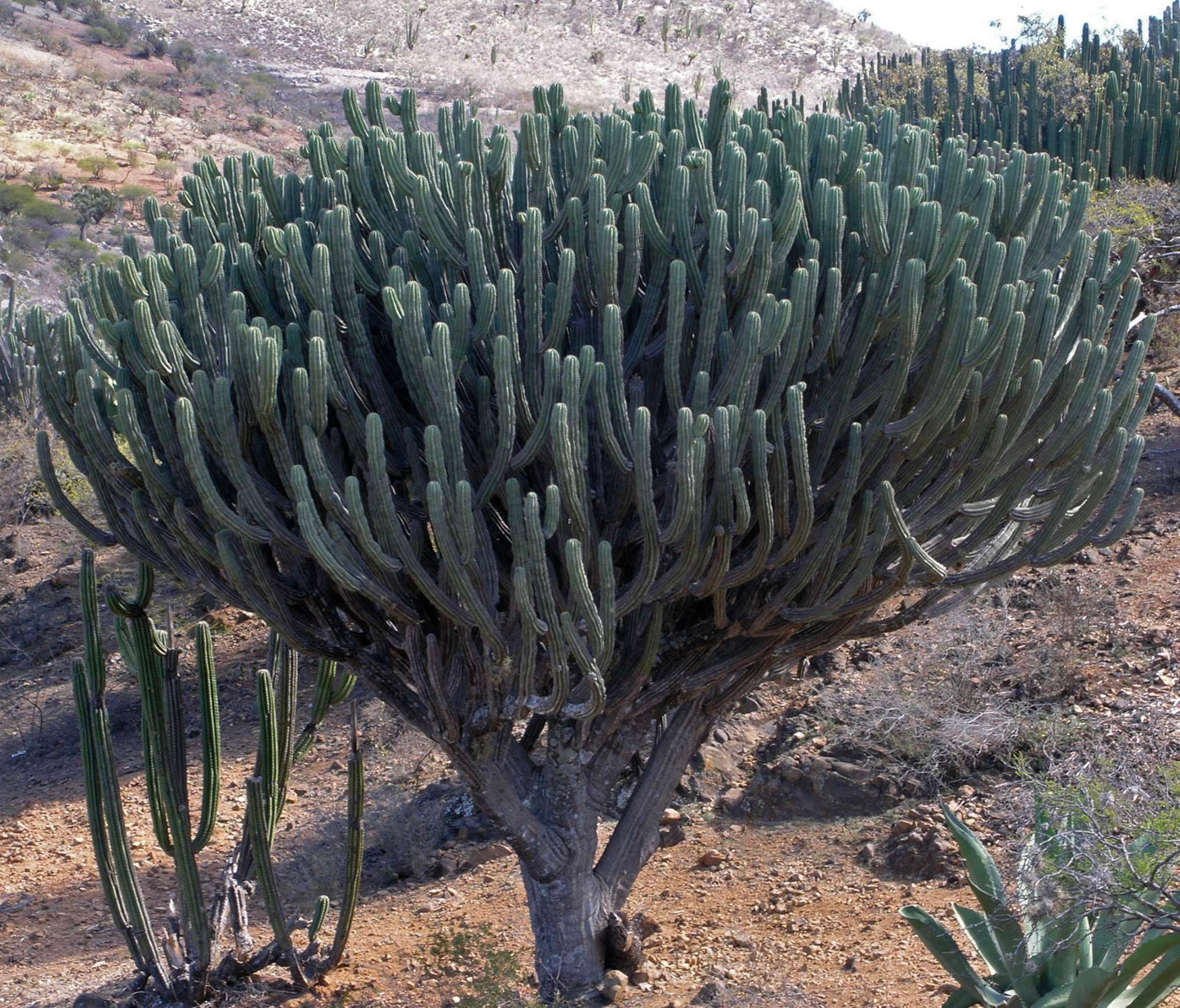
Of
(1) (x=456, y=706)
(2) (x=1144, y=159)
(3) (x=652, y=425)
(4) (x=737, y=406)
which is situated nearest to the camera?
(4) (x=737, y=406)

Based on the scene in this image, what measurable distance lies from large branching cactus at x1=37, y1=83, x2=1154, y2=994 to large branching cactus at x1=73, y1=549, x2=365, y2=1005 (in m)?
0.75

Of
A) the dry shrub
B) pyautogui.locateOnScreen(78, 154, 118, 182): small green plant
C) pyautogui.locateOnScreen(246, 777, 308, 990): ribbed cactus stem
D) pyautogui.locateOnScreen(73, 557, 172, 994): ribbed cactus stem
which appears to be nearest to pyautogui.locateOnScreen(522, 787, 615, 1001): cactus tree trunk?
pyautogui.locateOnScreen(246, 777, 308, 990): ribbed cactus stem

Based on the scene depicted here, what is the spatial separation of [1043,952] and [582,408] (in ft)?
8.08

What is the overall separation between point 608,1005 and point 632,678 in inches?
61.9

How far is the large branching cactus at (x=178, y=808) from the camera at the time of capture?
18.1ft

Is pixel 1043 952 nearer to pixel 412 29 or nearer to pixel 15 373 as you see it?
pixel 15 373

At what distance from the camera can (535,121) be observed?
495 centimetres

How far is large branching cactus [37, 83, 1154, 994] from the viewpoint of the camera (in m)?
4.18

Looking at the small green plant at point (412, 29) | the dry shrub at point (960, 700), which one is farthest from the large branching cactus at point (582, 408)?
the small green plant at point (412, 29)

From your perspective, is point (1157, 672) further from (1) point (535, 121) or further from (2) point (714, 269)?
(1) point (535, 121)

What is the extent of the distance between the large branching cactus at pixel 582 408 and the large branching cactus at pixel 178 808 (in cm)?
75

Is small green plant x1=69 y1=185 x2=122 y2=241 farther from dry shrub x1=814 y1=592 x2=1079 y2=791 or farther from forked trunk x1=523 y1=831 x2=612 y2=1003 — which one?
forked trunk x1=523 y1=831 x2=612 y2=1003

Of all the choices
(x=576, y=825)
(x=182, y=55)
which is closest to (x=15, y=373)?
(x=576, y=825)

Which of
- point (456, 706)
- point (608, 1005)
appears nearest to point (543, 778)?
point (456, 706)
